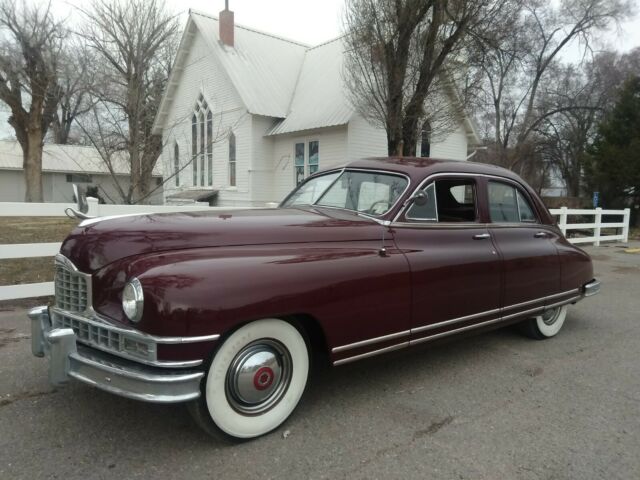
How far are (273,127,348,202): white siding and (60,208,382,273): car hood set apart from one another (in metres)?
11.9

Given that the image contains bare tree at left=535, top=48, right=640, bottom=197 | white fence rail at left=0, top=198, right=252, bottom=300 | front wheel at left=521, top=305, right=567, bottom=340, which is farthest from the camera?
bare tree at left=535, top=48, right=640, bottom=197

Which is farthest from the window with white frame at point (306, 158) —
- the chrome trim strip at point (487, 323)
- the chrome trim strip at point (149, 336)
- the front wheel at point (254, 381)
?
the chrome trim strip at point (149, 336)

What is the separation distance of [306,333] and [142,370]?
0.99 metres

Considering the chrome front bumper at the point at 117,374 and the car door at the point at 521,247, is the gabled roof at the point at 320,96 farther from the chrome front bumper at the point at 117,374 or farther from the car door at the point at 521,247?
the chrome front bumper at the point at 117,374

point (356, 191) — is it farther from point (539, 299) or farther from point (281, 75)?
point (281, 75)

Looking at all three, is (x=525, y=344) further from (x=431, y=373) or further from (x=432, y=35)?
(x=432, y=35)

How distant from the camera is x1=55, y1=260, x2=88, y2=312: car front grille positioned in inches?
108

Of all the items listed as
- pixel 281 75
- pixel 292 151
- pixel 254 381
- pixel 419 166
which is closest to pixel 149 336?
pixel 254 381

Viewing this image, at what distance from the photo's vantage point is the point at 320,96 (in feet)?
54.6

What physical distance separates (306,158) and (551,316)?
12480mm

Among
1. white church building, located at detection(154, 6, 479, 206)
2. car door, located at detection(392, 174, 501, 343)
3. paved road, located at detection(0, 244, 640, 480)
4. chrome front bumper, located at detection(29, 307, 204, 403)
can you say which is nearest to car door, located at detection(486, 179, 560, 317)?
car door, located at detection(392, 174, 501, 343)

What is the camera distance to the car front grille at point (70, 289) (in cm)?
275

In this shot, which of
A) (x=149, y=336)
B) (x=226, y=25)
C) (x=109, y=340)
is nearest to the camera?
(x=149, y=336)

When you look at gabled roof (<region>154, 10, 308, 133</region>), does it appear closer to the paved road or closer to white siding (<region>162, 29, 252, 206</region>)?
white siding (<region>162, 29, 252, 206</region>)
